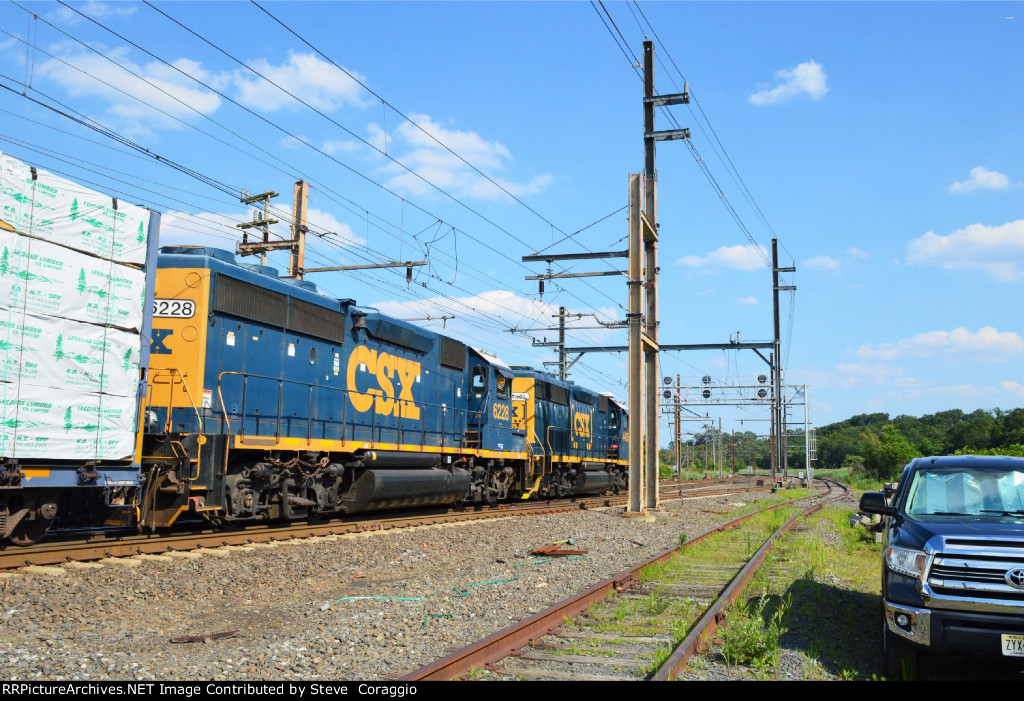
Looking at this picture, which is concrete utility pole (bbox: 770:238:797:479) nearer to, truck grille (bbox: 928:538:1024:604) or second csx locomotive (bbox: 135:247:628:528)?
second csx locomotive (bbox: 135:247:628:528)

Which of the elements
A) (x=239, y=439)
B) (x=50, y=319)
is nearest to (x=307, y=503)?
(x=239, y=439)

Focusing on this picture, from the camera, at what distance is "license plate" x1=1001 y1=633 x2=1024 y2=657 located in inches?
181

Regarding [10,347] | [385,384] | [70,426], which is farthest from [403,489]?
[10,347]

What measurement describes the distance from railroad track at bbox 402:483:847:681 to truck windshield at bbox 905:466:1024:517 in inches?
77.0

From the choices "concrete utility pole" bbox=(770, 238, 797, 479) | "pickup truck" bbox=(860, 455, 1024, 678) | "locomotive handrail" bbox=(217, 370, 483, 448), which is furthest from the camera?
"concrete utility pole" bbox=(770, 238, 797, 479)

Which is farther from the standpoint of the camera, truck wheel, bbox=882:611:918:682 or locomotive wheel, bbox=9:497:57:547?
locomotive wheel, bbox=9:497:57:547

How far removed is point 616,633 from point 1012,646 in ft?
9.22

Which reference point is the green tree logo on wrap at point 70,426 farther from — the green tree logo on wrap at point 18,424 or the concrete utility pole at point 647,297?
the concrete utility pole at point 647,297

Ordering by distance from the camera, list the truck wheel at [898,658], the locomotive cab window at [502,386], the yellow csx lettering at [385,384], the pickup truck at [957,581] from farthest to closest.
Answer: the locomotive cab window at [502,386], the yellow csx lettering at [385,384], the truck wheel at [898,658], the pickup truck at [957,581]

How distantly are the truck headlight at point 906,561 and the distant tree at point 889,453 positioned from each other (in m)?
51.3

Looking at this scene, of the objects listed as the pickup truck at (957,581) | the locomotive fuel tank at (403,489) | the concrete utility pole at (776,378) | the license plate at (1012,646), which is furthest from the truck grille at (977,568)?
the concrete utility pole at (776,378)

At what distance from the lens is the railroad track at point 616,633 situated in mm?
5070

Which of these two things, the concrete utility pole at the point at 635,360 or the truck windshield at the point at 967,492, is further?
the concrete utility pole at the point at 635,360

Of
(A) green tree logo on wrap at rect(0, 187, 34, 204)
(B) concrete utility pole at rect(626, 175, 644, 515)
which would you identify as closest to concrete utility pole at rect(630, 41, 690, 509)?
(B) concrete utility pole at rect(626, 175, 644, 515)
